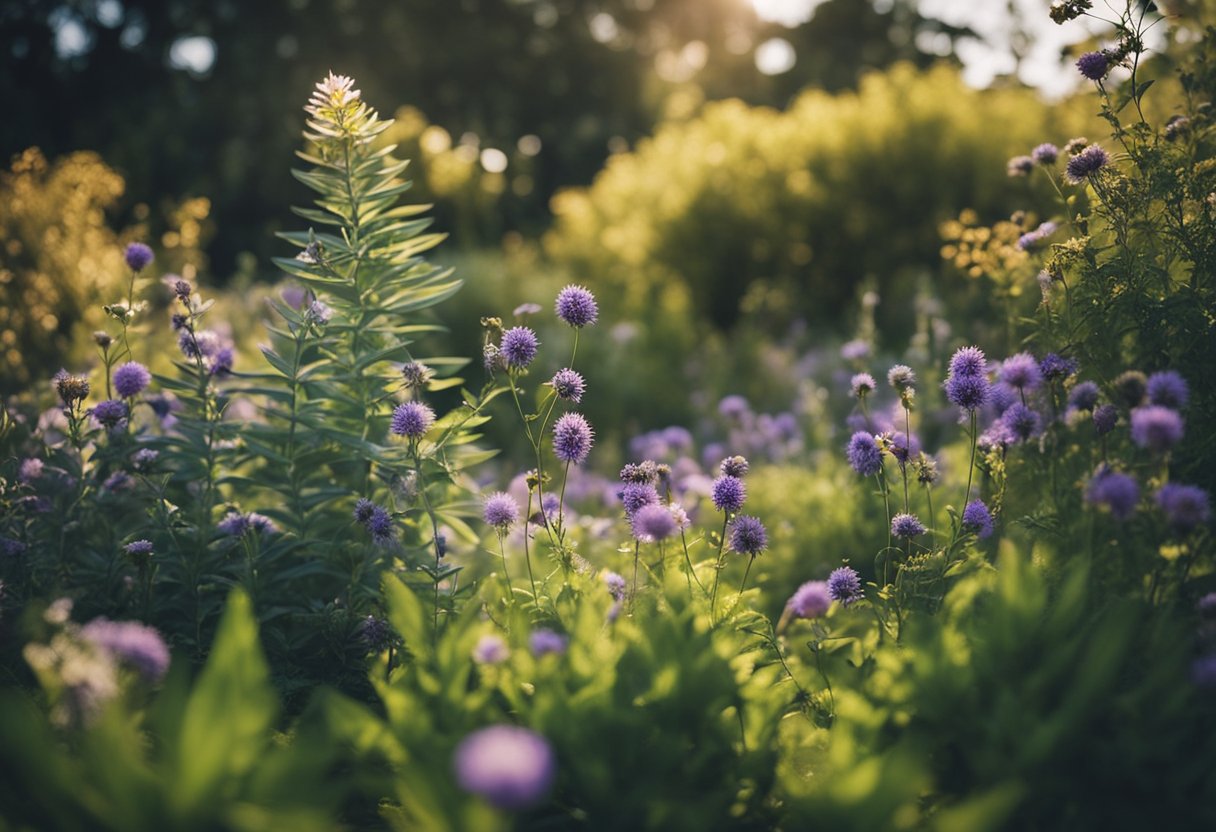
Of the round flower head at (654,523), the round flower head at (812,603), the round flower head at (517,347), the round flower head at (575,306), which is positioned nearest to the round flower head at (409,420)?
the round flower head at (517,347)

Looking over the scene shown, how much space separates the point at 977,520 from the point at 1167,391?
23.7 inches

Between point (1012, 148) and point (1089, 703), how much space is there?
27.4ft

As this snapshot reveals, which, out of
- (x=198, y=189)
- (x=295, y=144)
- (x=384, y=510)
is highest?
(x=295, y=144)

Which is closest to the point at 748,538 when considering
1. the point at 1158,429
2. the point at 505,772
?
the point at 1158,429

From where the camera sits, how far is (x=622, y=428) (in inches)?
261

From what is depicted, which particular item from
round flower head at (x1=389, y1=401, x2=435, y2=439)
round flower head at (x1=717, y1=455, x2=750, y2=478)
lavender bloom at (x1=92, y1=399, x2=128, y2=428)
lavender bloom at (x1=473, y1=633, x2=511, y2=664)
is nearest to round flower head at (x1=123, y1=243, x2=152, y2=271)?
lavender bloom at (x1=92, y1=399, x2=128, y2=428)

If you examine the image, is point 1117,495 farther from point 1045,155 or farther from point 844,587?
point 1045,155

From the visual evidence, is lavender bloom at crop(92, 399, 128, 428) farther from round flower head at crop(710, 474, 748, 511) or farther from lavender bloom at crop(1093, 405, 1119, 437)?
lavender bloom at crop(1093, 405, 1119, 437)

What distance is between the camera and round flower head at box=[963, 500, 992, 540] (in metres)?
2.27

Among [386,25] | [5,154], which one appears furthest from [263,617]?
[386,25]

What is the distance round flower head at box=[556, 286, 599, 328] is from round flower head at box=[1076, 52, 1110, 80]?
1.54 meters

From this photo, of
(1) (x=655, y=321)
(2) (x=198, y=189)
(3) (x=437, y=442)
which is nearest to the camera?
(3) (x=437, y=442)

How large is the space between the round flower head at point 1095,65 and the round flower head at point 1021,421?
968 millimetres

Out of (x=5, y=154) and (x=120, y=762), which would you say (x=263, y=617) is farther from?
(x=5, y=154)
